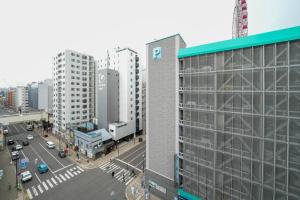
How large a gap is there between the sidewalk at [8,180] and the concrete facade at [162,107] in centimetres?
2422

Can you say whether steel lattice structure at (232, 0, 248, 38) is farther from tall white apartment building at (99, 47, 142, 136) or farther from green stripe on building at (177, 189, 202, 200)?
green stripe on building at (177, 189, 202, 200)

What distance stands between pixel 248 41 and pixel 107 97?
140 ft

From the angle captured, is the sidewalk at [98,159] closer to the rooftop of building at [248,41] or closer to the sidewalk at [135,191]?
the sidewalk at [135,191]

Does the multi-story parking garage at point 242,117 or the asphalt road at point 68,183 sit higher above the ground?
the multi-story parking garage at point 242,117

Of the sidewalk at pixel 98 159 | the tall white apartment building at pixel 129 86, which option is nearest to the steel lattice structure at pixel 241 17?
the tall white apartment building at pixel 129 86

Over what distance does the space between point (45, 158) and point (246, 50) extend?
1992 inches

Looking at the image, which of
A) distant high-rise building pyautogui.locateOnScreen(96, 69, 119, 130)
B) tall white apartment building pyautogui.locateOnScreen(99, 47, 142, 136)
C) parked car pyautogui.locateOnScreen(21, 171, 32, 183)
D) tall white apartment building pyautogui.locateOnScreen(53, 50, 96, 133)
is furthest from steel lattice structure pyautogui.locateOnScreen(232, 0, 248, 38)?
parked car pyautogui.locateOnScreen(21, 171, 32, 183)

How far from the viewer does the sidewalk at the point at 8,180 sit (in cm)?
2462

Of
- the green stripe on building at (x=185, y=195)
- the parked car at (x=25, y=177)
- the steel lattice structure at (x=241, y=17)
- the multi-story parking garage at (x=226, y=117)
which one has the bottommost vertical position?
the parked car at (x=25, y=177)

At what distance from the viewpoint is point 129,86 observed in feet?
178

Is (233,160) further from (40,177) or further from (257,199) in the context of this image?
(40,177)

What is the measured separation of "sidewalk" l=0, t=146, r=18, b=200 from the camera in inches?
969

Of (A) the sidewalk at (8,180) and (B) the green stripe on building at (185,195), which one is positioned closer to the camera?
(B) the green stripe on building at (185,195)

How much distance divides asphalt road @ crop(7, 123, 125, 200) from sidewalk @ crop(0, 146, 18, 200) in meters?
1.89
